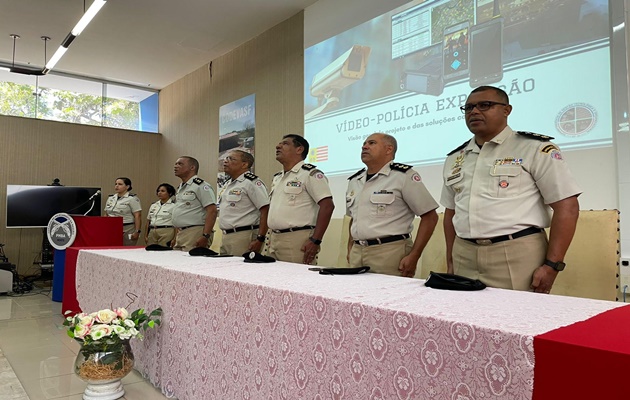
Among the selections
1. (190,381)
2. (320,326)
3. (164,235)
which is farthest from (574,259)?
(164,235)

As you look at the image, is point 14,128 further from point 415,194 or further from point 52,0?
point 415,194

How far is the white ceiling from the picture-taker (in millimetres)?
5012

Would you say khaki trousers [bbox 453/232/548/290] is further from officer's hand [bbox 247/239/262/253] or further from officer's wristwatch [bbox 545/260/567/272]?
officer's hand [bbox 247/239/262/253]

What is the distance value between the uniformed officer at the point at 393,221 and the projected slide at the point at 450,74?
93 centimetres

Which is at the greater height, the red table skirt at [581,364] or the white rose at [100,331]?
the red table skirt at [581,364]

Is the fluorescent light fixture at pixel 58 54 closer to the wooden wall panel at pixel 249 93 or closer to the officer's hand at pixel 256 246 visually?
the wooden wall panel at pixel 249 93

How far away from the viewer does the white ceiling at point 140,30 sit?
16.4 feet

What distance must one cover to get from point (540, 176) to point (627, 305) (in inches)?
32.8

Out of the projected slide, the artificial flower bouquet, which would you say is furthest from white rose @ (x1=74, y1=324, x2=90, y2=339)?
the projected slide

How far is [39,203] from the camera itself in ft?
21.7

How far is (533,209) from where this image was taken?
1.85 metres

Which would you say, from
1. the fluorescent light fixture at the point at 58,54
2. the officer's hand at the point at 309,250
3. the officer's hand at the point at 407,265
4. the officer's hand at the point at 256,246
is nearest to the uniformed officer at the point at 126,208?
the fluorescent light fixture at the point at 58,54

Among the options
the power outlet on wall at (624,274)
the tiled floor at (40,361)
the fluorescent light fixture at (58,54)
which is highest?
the fluorescent light fixture at (58,54)

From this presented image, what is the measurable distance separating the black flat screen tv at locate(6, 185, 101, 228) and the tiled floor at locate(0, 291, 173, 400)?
7.79ft
